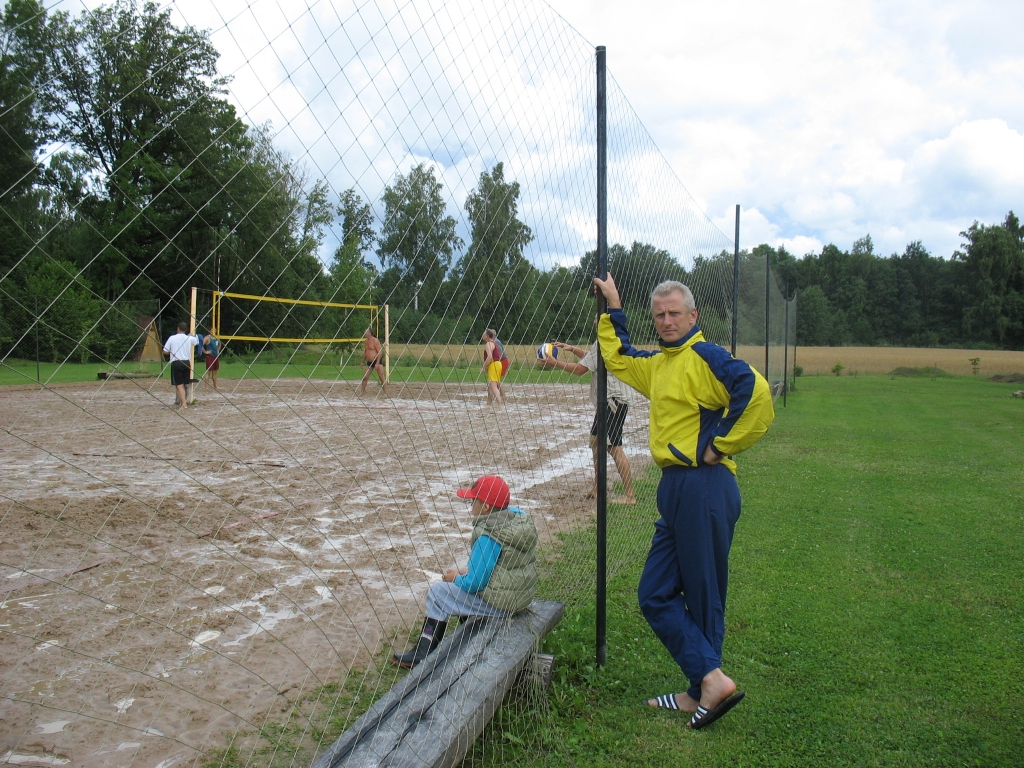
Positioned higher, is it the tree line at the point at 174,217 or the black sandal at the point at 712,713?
the tree line at the point at 174,217

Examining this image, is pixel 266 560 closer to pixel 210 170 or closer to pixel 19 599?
pixel 19 599

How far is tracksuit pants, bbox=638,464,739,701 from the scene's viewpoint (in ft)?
9.11

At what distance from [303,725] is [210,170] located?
6.77 ft

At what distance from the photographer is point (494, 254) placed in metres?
3.19

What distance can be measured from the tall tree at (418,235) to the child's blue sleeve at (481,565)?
3.36 ft

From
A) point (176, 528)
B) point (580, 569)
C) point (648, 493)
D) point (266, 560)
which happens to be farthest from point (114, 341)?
point (648, 493)

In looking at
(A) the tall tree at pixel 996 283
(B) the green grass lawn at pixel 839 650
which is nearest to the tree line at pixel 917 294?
(A) the tall tree at pixel 996 283

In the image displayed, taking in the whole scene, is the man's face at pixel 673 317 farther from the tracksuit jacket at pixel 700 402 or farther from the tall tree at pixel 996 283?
the tall tree at pixel 996 283

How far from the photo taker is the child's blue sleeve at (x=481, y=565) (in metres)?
2.98

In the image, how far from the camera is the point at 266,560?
4.70 meters

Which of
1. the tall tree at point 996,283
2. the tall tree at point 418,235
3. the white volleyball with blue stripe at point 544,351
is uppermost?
the tall tree at point 996,283

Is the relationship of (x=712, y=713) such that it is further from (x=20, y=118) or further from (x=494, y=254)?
(x=20, y=118)

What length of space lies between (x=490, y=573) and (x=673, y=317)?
4.23 ft

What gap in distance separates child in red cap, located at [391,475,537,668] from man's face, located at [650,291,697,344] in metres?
0.93
